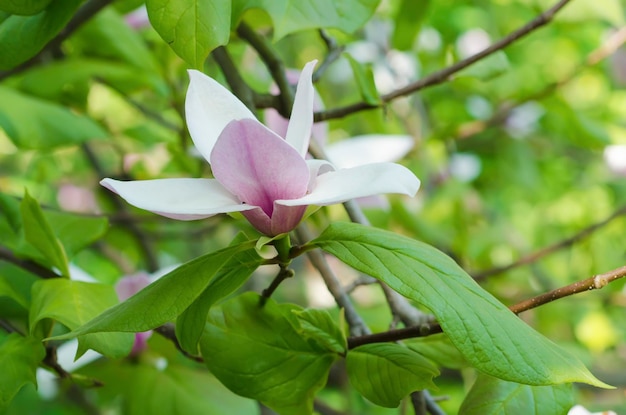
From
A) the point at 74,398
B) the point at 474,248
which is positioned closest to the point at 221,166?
the point at 474,248

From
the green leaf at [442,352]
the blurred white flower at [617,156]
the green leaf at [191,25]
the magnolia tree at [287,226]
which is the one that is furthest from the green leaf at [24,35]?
the blurred white flower at [617,156]

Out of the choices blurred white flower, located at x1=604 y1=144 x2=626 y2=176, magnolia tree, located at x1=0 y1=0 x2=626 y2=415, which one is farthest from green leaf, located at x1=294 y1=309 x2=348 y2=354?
blurred white flower, located at x1=604 y1=144 x2=626 y2=176

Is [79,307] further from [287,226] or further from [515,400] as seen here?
[515,400]

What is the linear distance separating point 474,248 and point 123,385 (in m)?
0.60

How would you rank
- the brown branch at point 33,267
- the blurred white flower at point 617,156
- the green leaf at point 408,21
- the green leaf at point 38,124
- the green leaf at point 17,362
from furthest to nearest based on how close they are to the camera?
1. the blurred white flower at point 617,156
2. the green leaf at point 408,21
3. the green leaf at point 38,124
4. the brown branch at point 33,267
5. the green leaf at point 17,362

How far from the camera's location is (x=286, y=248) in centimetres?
41

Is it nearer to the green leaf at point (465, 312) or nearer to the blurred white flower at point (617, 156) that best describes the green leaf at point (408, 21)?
the green leaf at point (465, 312)

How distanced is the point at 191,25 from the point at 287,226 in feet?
0.40

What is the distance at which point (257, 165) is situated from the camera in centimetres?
37

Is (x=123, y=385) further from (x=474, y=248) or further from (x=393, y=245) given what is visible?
(x=474, y=248)

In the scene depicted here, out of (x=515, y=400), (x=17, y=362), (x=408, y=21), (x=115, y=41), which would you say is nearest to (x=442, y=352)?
(x=515, y=400)

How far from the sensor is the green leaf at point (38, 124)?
2.23ft

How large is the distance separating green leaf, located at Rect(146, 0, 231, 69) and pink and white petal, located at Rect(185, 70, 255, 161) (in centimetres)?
1

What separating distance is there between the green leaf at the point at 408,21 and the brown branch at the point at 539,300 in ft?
1.44
